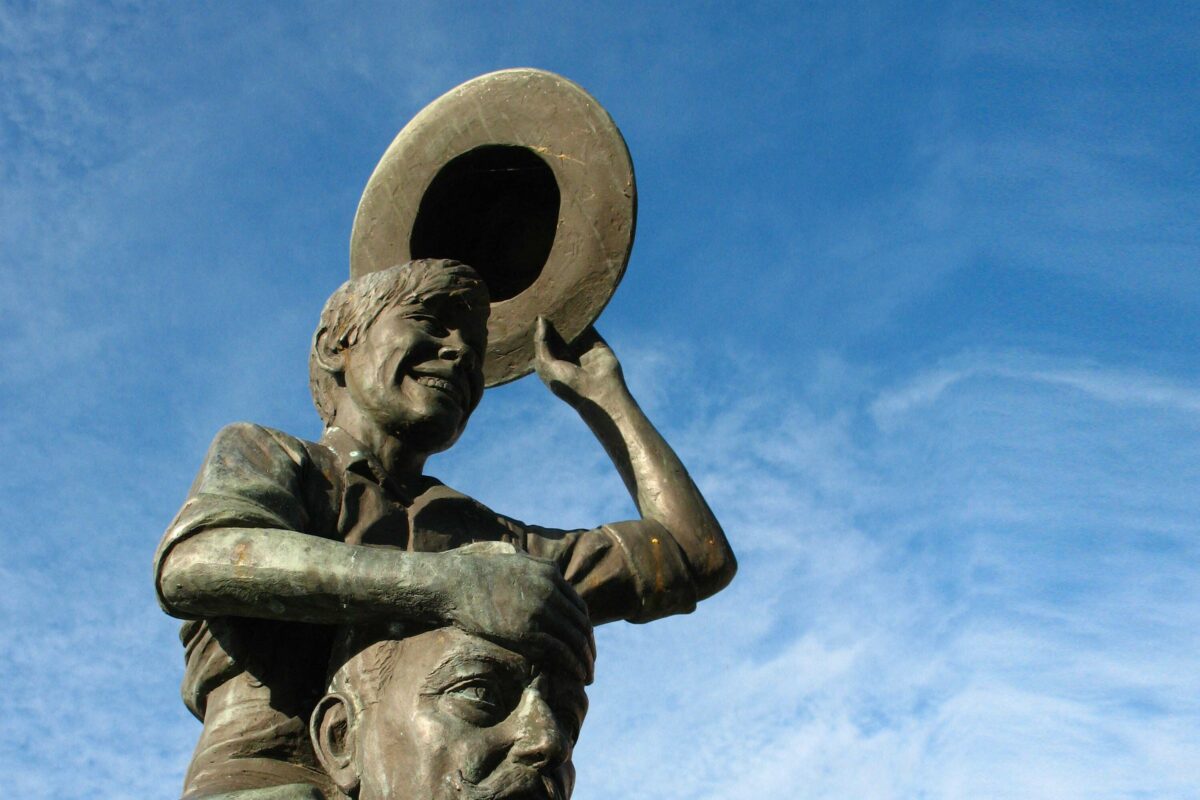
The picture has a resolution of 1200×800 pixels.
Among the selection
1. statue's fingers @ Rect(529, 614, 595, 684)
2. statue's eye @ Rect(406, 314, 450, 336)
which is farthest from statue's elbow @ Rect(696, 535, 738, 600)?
statue's eye @ Rect(406, 314, 450, 336)

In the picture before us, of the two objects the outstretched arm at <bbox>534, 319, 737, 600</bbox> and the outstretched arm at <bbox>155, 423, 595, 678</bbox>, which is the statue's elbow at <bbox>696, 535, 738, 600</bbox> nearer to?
the outstretched arm at <bbox>534, 319, 737, 600</bbox>

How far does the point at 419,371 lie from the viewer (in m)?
6.31

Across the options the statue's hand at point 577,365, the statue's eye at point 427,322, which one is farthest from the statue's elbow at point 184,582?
the statue's hand at point 577,365

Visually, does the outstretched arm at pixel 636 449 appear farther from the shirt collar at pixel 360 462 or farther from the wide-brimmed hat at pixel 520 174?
the shirt collar at pixel 360 462

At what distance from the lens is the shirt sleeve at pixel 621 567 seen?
6.21 m

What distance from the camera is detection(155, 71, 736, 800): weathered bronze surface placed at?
5.16 meters

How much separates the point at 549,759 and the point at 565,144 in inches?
126

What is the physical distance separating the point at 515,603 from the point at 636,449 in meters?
1.71

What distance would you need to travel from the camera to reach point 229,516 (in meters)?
5.30

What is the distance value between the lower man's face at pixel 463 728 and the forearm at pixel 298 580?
186mm

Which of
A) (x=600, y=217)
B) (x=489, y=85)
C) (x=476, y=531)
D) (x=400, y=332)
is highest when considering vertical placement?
(x=489, y=85)

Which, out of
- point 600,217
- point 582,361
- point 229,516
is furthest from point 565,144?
point 229,516

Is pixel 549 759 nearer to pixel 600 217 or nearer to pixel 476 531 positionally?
pixel 476 531

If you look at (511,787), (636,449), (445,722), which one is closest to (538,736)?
(511,787)
